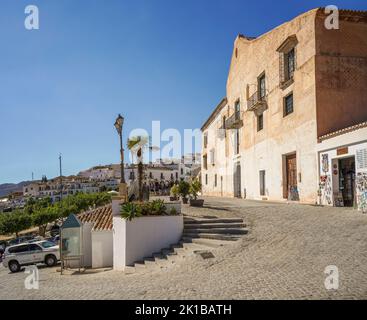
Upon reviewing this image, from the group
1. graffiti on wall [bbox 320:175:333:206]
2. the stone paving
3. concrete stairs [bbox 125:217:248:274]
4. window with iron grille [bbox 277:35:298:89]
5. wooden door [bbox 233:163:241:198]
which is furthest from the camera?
wooden door [bbox 233:163:241:198]

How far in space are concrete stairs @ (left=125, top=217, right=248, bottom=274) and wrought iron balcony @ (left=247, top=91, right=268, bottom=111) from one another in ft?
40.6

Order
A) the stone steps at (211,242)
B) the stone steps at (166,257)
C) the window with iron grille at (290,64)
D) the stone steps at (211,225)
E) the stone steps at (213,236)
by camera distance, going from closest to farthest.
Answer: the stone steps at (166,257)
the stone steps at (211,242)
the stone steps at (213,236)
the stone steps at (211,225)
the window with iron grille at (290,64)

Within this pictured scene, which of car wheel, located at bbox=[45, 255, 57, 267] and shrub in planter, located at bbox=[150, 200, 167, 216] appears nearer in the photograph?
shrub in planter, located at bbox=[150, 200, 167, 216]

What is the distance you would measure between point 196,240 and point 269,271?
439cm

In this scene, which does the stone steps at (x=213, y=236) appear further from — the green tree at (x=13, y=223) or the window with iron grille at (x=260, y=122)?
the green tree at (x=13, y=223)

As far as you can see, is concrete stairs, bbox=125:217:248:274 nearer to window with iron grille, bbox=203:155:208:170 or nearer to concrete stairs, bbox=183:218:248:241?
concrete stairs, bbox=183:218:248:241

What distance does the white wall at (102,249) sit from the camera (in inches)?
579

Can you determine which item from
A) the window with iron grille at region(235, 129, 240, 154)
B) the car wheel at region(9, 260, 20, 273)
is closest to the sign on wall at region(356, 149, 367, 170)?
the window with iron grille at region(235, 129, 240, 154)

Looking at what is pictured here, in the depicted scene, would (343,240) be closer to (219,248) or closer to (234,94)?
(219,248)

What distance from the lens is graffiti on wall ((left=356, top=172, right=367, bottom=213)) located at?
43.5 ft

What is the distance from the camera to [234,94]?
31.1 metres

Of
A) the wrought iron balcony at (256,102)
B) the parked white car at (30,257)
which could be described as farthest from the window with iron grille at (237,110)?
the parked white car at (30,257)

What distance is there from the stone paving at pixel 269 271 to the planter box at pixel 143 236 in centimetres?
210
